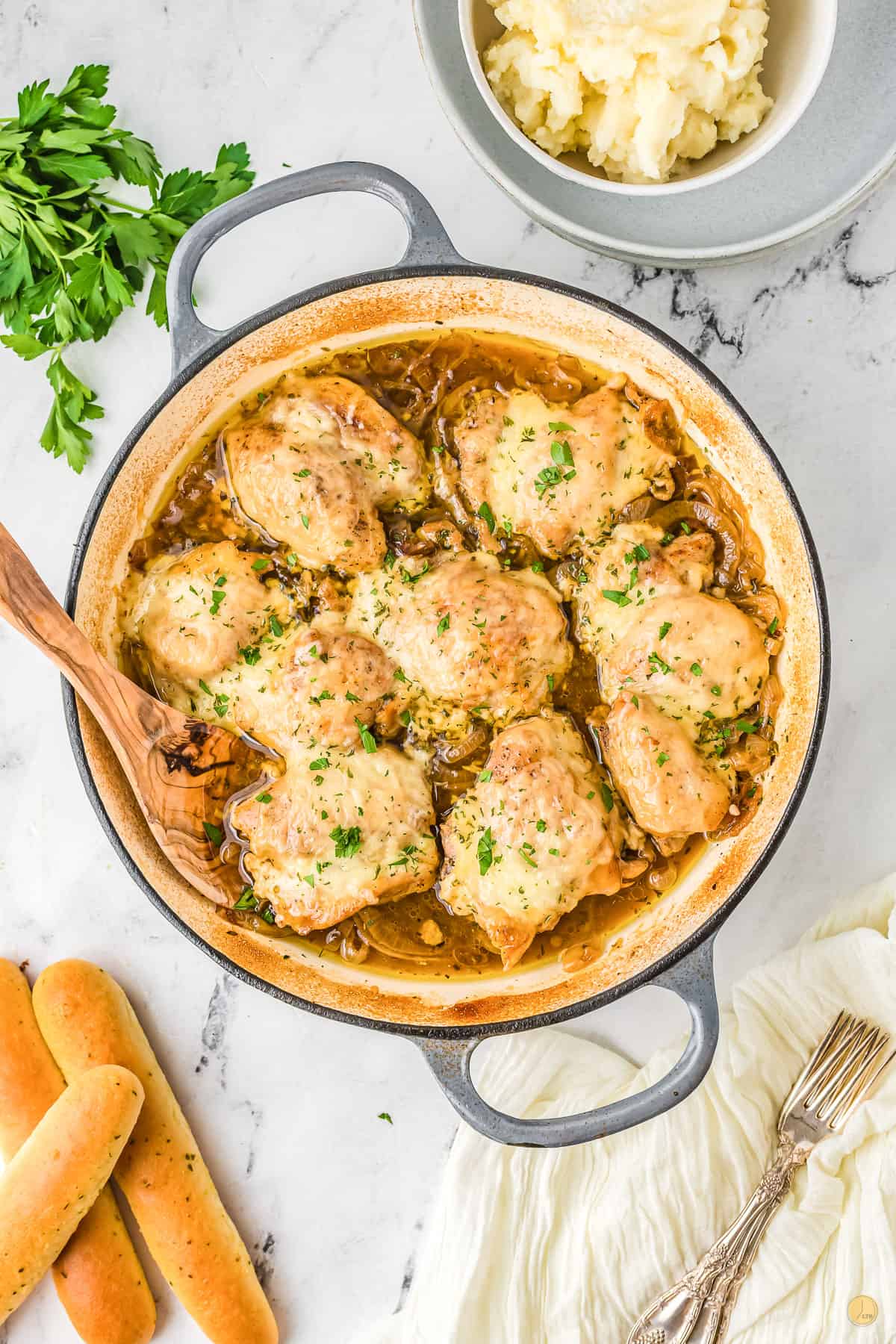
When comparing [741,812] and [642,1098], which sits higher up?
[741,812]

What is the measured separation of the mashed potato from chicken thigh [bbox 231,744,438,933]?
5.39 feet

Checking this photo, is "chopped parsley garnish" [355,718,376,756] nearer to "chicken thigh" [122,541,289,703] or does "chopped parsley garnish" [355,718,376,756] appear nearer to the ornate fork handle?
"chicken thigh" [122,541,289,703]

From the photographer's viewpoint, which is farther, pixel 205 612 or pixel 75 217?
pixel 75 217

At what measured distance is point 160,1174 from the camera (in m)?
3.27

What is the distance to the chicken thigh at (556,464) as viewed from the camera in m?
2.87

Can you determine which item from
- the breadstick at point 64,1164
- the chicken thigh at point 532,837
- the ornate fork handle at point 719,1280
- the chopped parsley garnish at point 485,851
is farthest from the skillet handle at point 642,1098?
the breadstick at point 64,1164

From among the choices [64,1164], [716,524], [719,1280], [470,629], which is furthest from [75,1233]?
[716,524]

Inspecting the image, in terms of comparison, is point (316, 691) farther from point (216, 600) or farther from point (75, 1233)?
point (75, 1233)

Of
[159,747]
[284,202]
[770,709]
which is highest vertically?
[284,202]

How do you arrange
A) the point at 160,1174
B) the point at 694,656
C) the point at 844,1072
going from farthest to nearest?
the point at 160,1174 → the point at 844,1072 → the point at 694,656

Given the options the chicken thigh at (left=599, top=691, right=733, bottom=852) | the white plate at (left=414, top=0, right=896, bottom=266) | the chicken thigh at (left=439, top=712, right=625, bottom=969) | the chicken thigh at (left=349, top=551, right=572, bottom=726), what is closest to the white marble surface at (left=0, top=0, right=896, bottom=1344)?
the white plate at (left=414, top=0, right=896, bottom=266)

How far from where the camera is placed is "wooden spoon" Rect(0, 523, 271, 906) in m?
2.60

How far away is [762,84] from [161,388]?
1868 millimetres

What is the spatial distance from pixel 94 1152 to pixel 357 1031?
813 millimetres
